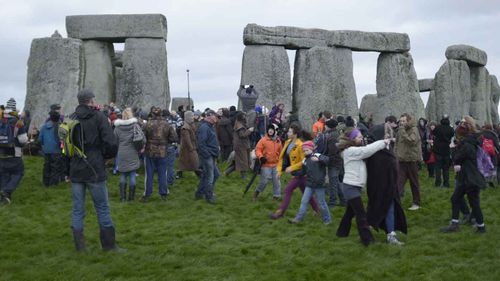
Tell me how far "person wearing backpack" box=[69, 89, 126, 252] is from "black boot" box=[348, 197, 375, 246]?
10.2 feet

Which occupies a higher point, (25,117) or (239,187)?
(25,117)

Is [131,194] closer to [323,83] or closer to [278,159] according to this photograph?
[278,159]

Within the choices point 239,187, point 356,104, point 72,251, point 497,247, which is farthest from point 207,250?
point 356,104

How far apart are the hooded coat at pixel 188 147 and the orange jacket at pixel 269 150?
70.1 inches

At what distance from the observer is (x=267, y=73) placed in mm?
21016

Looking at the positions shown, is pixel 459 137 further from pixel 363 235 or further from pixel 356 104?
pixel 356 104

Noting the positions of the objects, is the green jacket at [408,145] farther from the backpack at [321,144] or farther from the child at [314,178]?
the child at [314,178]

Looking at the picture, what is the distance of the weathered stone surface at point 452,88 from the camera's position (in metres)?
25.8

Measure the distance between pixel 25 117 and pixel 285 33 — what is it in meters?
9.20

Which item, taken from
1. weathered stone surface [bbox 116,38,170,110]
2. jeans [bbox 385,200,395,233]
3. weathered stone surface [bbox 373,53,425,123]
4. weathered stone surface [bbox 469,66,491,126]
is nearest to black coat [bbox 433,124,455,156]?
jeans [bbox 385,200,395,233]

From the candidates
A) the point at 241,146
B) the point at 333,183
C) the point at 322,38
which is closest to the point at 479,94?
the point at 322,38

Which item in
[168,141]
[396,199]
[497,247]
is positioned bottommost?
[497,247]

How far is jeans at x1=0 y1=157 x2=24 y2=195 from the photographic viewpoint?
11398 millimetres

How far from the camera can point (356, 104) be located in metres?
22.5
